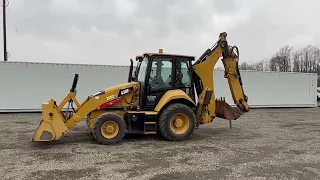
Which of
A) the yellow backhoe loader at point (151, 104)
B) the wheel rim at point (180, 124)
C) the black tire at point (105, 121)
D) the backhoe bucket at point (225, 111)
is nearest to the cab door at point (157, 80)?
the yellow backhoe loader at point (151, 104)

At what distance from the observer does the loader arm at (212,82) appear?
9305 mm

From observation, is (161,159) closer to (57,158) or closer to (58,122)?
(57,158)

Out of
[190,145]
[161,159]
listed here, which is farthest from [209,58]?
[161,159]

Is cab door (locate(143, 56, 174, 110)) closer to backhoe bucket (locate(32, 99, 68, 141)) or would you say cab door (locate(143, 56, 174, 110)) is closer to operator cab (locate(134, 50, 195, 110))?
operator cab (locate(134, 50, 195, 110))

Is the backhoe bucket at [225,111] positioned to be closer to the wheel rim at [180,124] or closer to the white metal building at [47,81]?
the wheel rim at [180,124]

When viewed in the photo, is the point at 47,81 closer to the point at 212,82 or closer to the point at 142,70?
the point at 142,70

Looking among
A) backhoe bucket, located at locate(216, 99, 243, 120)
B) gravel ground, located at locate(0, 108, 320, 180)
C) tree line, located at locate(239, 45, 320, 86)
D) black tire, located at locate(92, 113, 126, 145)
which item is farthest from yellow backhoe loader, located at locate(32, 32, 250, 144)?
tree line, located at locate(239, 45, 320, 86)

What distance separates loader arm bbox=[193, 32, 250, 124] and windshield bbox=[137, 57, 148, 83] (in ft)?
4.79

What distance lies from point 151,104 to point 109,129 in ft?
4.44

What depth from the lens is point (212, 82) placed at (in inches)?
376

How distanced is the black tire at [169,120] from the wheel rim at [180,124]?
0.18 ft

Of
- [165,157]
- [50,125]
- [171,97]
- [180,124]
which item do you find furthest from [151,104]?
[50,125]

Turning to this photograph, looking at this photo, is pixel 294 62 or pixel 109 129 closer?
pixel 109 129

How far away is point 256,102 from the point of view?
71.8ft
